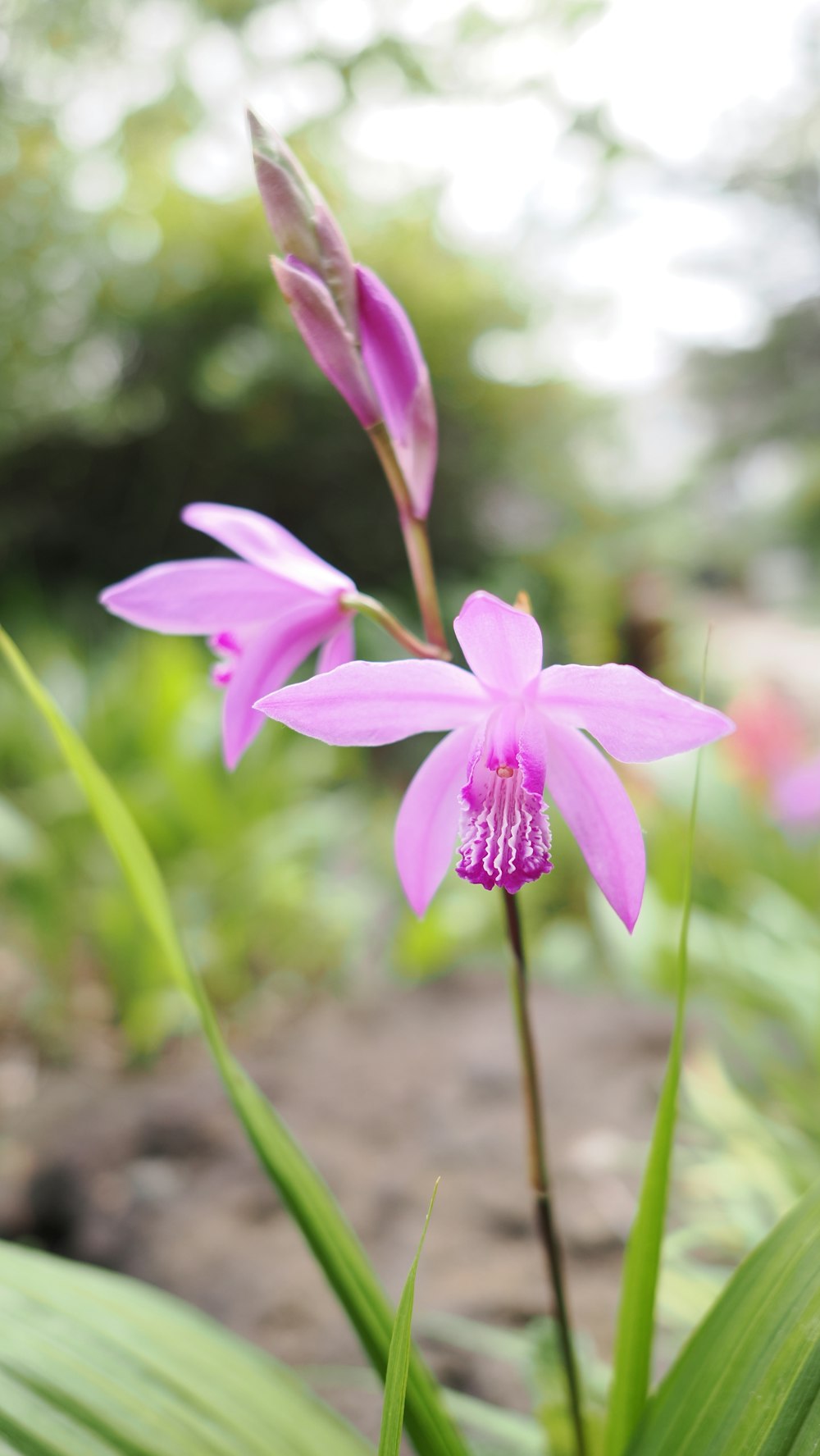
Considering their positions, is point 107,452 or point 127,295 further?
point 107,452

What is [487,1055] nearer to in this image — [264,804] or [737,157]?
[264,804]

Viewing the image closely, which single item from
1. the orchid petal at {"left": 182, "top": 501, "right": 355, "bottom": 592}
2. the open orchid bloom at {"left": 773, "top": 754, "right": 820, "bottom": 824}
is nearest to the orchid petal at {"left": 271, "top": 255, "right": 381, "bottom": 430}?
the orchid petal at {"left": 182, "top": 501, "right": 355, "bottom": 592}

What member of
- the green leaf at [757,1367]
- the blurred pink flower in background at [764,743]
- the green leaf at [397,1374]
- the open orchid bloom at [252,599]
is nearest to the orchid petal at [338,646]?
the open orchid bloom at [252,599]

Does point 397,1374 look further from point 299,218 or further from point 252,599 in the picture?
point 299,218

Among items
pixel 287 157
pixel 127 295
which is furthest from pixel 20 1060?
pixel 127 295

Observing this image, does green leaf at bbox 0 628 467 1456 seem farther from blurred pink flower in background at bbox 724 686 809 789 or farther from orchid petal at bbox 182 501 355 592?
blurred pink flower in background at bbox 724 686 809 789
